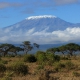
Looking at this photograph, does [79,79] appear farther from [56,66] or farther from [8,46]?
[8,46]

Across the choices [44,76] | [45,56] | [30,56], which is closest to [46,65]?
[45,56]

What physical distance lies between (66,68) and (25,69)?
5.92 meters

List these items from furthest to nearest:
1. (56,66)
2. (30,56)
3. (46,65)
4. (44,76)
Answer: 1. (30,56)
2. (46,65)
3. (56,66)
4. (44,76)

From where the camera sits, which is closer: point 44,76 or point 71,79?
point 44,76

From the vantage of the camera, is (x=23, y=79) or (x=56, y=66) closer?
(x=23, y=79)

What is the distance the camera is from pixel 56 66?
28.1 meters

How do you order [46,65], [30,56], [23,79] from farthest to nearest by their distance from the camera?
[30,56]
[46,65]
[23,79]

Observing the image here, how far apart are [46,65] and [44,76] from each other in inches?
541

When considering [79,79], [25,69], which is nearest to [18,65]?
[25,69]

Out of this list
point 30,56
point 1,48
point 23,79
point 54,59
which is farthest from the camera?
point 1,48

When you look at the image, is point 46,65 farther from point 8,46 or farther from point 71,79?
point 8,46

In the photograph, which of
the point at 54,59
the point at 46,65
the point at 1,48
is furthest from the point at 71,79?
the point at 1,48

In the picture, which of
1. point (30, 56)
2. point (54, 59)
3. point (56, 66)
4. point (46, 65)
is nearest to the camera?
point (56, 66)

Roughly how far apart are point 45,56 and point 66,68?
909 centimetres
